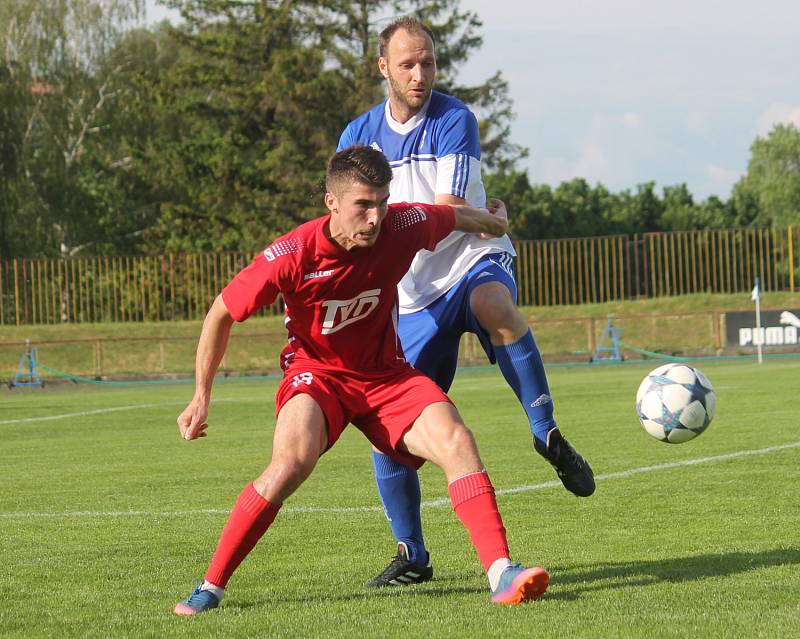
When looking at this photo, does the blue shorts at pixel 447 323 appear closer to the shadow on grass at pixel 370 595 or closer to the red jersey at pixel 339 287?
the red jersey at pixel 339 287

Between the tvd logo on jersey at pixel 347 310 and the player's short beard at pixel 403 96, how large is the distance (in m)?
1.31

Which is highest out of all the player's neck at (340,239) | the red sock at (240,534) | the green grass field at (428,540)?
the player's neck at (340,239)

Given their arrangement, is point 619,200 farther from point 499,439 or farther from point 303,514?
point 303,514

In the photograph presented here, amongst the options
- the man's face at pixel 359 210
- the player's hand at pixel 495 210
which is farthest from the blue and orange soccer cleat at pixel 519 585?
the player's hand at pixel 495 210

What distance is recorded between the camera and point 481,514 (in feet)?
16.4

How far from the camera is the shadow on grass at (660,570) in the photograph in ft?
17.1

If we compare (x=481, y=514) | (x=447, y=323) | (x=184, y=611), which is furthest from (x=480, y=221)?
(x=184, y=611)

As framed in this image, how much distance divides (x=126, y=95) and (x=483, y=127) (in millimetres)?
13718

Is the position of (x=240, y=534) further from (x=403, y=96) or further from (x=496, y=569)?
(x=403, y=96)

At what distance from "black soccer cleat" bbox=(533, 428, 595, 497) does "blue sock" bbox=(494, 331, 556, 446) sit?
0.42ft

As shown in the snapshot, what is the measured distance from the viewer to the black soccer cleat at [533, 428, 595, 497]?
5.95 meters

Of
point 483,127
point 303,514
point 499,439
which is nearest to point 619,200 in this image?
point 483,127

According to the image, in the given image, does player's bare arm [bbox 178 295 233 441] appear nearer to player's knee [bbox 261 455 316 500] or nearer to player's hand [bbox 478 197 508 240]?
player's knee [bbox 261 455 316 500]

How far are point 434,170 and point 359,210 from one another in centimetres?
133
